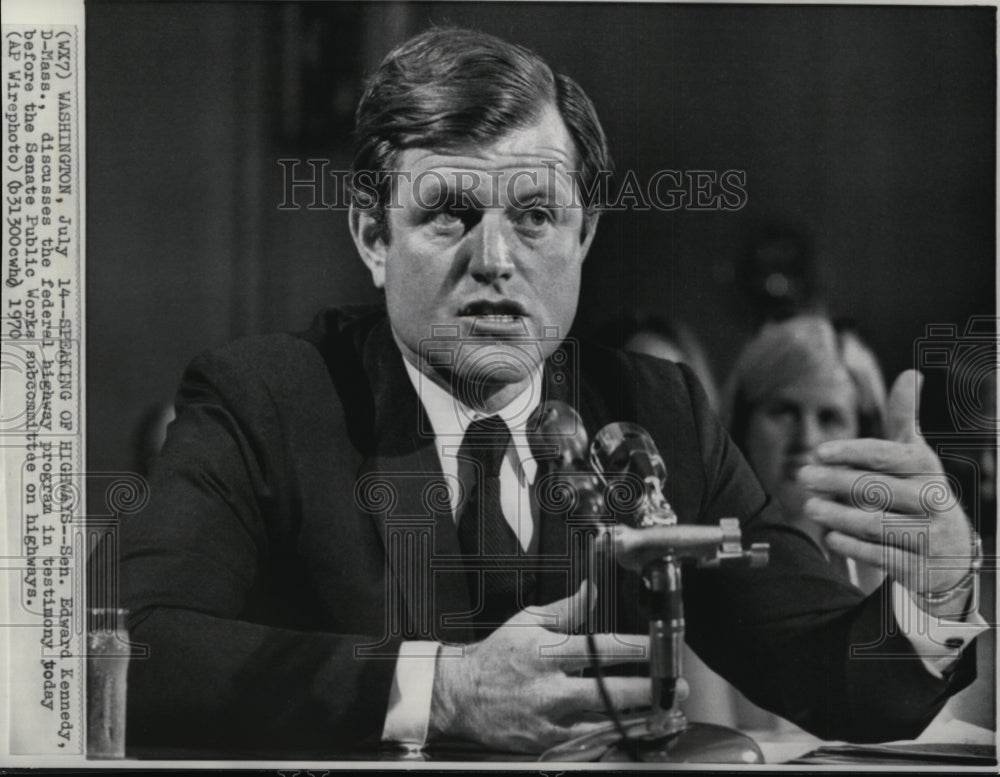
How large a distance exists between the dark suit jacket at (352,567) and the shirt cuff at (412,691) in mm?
25

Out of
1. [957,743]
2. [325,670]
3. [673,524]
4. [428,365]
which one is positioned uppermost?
[428,365]

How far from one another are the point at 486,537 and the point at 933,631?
103cm

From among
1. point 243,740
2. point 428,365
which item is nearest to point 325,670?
point 243,740

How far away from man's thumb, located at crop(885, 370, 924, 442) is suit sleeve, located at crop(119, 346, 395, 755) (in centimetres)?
123

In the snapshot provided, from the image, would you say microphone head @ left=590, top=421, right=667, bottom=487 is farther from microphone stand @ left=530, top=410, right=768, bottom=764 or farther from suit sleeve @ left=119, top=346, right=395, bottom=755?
suit sleeve @ left=119, top=346, right=395, bottom=755

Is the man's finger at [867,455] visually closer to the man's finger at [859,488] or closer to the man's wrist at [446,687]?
the man's finger at [859,488]

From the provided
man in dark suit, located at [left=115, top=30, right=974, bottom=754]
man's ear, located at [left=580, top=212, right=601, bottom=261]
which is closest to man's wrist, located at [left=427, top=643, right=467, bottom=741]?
man in dark suit, located at [left=115, top=30, right=974, bottom=754]

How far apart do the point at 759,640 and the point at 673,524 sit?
0.34 m

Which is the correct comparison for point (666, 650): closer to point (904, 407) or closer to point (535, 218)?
point (904, 407)

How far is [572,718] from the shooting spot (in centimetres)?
260

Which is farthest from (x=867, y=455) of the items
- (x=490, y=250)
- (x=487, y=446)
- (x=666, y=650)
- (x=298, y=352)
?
(x=298, y=352)

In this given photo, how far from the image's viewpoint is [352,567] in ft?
8.50

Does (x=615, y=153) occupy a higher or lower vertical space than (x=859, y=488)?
higher

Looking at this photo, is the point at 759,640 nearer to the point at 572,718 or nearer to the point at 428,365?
the point at 572,718
